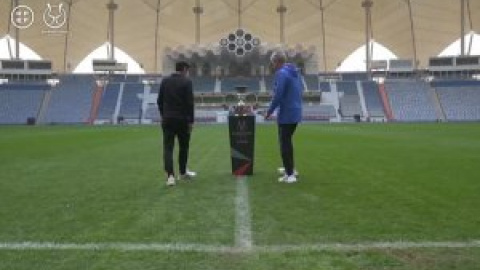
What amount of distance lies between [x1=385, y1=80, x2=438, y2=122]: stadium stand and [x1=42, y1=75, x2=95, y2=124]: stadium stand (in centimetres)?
3473

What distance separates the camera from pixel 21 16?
3076 inches

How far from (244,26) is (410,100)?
23.1 metres

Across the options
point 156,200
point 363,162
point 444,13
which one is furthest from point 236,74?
point 156,200

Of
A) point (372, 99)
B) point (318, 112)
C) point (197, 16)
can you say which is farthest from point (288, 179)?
point (197, 16)

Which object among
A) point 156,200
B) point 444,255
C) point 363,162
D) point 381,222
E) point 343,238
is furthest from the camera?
point 363,162

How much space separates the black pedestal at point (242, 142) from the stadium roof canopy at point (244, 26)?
7242 cm

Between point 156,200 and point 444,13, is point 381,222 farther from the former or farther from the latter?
point 444,13

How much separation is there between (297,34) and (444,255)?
81452 millimetres

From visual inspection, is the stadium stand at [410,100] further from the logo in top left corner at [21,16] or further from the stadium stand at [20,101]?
the logo in top left corner at [21,16]

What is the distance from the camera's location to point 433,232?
5129mm

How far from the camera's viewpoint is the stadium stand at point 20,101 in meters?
68.8

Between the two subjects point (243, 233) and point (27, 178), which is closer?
point (243, 233)

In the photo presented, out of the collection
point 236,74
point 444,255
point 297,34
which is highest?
point 297,34

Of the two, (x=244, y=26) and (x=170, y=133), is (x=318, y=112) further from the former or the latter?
(x=170, y=133)
